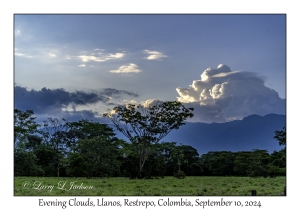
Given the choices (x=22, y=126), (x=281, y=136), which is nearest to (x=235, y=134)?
(x=281, y=136)

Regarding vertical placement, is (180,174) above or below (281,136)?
below

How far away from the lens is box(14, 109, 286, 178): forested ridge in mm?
20188

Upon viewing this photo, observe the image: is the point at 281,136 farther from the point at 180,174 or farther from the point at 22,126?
the point at 22,126

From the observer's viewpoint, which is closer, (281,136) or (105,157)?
(281,136)

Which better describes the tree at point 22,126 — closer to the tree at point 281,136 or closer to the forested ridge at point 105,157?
the forested ridge at point 105,157

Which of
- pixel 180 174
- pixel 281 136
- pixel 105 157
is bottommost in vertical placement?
pixel 180 174

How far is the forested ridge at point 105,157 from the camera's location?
795 inches

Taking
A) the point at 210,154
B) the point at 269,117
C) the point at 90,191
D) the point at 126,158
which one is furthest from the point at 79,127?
the point at 269,117

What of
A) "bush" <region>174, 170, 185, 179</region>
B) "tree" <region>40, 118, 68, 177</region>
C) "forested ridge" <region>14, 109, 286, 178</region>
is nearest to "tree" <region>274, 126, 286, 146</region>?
"forested ridge" <region>14, 109, 286, 178</region>

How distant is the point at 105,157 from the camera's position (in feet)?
69.1

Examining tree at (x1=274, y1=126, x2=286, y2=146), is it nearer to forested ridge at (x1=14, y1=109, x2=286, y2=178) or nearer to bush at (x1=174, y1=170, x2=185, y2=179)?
forested ridge at (x1=14, y1=109, x2=286, y2=178)

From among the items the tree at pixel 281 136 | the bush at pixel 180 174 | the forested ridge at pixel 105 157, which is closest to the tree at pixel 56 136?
the forested ridge at pixel 105 157

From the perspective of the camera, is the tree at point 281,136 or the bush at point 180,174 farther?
the bush at point 180,174
